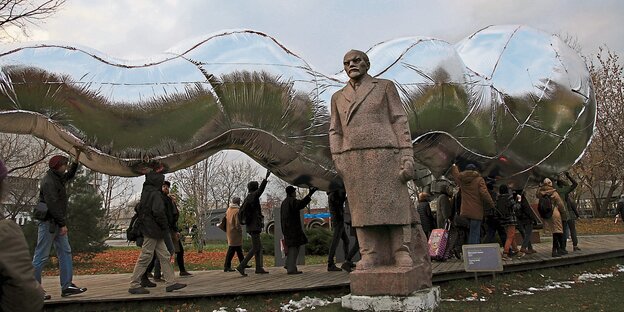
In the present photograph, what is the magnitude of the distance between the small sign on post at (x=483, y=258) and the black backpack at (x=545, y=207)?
5854 mm

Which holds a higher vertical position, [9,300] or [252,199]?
[252,199]

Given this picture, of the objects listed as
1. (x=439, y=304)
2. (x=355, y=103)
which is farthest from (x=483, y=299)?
(x=355, y=103)

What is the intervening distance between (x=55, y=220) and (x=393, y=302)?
4457 mm

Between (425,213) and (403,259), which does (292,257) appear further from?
(403,259)

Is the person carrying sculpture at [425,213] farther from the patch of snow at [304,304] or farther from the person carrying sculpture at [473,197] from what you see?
the patch of snow at [304,304]

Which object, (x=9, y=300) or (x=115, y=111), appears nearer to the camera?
(x=9, y=300)

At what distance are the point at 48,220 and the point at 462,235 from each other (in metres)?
8.33

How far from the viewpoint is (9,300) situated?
8.09 ft

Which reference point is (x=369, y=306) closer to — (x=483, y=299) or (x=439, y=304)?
(x=439, y=304)

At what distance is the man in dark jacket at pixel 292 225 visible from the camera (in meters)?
9.92

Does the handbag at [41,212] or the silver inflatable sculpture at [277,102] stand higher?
the silver inflatable sculpture at [277,102]

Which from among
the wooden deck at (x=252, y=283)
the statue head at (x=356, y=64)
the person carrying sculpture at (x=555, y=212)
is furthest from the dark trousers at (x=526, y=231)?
the statue head at (x=356, y=64)

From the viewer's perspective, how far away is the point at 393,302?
6281 millimetres

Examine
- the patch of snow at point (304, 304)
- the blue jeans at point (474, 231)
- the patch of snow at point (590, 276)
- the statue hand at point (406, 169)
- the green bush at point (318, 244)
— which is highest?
the statue hand at point (406, 169)
